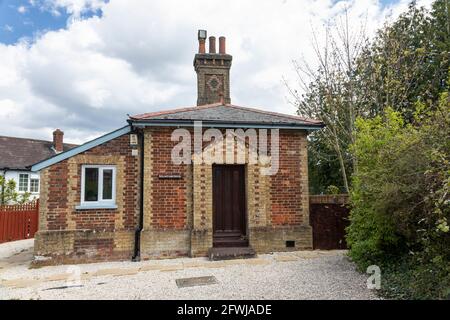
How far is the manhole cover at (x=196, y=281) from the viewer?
19.6 feet

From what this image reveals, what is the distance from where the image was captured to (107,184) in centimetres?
868

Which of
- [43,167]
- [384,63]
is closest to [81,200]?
[43,167]

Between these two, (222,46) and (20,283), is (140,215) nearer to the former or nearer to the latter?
(20,283)

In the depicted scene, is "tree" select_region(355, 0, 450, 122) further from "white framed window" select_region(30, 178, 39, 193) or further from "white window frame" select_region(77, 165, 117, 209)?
"white framed window" select_region(30, 178, 39, 193)

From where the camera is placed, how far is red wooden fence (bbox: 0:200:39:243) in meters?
13.2

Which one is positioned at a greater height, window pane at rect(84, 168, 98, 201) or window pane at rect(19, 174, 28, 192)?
window pane at rect(19, 174, 28, 192)

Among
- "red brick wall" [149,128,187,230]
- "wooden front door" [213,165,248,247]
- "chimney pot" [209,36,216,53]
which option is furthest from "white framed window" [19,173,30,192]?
"wooden front door" [213,165,248,247]

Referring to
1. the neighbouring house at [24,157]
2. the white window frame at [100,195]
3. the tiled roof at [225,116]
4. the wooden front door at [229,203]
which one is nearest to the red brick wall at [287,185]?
the tiled roof at [225,116]

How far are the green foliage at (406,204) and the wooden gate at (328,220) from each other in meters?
2.11

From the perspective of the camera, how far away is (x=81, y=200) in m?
8.44

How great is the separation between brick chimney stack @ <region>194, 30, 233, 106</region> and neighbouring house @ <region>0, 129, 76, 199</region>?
50.9ft
